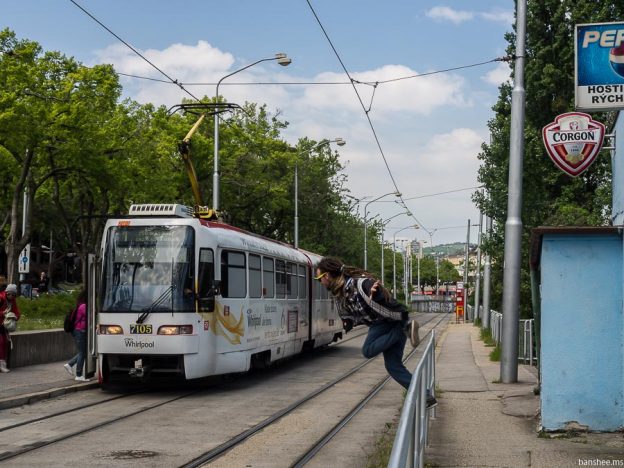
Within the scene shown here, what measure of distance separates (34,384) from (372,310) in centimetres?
789

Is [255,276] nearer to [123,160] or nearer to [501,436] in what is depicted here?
[501,436]

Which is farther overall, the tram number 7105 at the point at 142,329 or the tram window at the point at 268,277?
the tram window at the point at 268,277

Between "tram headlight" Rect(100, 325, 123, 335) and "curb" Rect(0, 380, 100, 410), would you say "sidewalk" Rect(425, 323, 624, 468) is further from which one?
"curb" Rect(0, 380, 100, 410)

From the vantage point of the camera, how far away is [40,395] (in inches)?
515

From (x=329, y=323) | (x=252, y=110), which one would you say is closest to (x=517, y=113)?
(x=329, y=323)

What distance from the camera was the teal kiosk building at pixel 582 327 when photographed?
9.34 metres

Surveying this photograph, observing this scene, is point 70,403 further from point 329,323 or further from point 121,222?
point 329,323

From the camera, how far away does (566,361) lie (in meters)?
9.44

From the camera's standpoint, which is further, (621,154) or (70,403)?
(70,403)

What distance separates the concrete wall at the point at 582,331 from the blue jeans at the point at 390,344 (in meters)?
1.67

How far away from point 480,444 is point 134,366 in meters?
6.78

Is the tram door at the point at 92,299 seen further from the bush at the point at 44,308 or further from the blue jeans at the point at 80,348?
the bush at the point at 44,308

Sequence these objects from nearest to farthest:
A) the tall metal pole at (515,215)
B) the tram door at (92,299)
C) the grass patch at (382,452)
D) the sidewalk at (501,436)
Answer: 1. the grass patch at (382,452)
2. the sidewalk at (501,436)
3. the tram door at (92,299)
4. the tall metal pole at (515,215)

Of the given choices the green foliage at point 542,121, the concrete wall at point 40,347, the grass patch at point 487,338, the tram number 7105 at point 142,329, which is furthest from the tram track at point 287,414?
the grass patch at point 487,338
